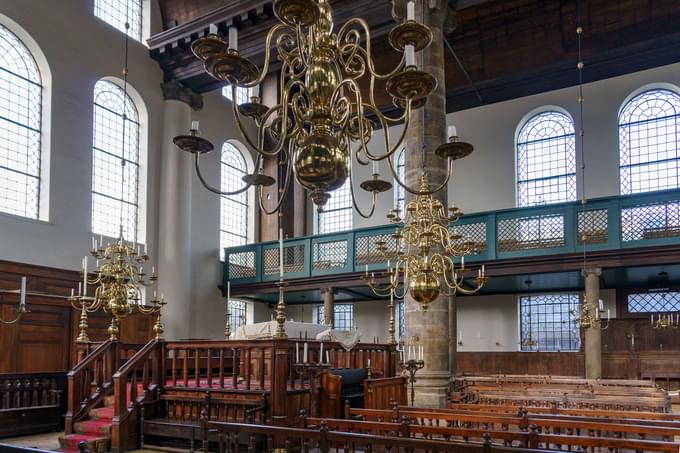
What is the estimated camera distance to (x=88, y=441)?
7742 millimetres

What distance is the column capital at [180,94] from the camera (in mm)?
17797

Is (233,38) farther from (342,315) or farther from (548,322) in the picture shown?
(342,315)

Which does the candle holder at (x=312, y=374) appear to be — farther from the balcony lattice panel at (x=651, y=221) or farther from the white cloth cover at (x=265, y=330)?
the balcony lattice panel at (x=651, y=221)

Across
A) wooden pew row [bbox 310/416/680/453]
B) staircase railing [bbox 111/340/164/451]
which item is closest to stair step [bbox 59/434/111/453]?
staircase railing [bbox 111/340/164/451]

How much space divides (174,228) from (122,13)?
5.75 metres

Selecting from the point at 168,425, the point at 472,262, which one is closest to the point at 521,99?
the point at 472,262

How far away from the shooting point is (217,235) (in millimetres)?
19375

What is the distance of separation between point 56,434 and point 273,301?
12108mm

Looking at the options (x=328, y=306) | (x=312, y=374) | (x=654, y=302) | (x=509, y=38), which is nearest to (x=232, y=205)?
(x=328, y=306)

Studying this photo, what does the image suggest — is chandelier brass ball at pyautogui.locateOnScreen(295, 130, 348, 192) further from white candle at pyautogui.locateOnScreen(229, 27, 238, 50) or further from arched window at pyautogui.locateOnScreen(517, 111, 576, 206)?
arched window at pyautogui.locateOnScreen(517, 111, 576, 206)

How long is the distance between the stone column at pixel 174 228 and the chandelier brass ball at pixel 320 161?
531 inches

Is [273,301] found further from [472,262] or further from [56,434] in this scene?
[56,434]

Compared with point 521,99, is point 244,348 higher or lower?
lower

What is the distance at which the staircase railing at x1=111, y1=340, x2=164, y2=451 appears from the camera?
25.9ft
